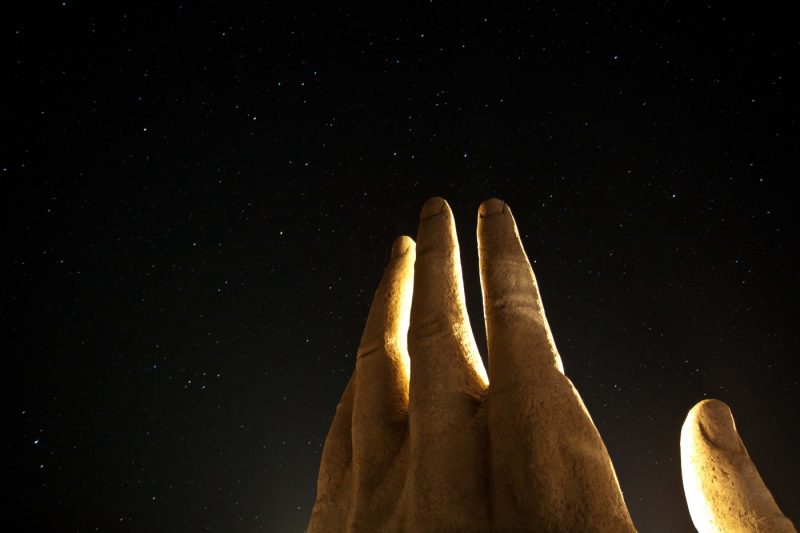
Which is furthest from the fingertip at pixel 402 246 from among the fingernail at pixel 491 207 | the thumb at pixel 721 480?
the thumb at pixel 721 480

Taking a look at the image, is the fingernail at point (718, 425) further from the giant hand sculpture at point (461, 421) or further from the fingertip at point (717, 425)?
the giant hand sculpture at point (461, 421)

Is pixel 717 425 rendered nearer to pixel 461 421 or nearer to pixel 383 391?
pixel 461 421

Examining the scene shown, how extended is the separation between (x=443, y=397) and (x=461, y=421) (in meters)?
0.24

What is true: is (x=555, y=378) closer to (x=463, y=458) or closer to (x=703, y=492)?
(x=463, y=458)

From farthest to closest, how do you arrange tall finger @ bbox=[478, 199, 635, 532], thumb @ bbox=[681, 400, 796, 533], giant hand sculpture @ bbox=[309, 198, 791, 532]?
thumb @ bbox=[681, 400, 796, 533] → giant hand sculpture @ bbox=[309, 198, 791, 532] → tall finger @ bbox=[478, 199, 635, 532]

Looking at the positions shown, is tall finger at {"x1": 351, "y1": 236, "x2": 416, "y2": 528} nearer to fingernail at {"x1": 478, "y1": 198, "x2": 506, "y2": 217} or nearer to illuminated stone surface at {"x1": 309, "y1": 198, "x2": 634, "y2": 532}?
illuminated stone surface at {"x1": 309, "y1": 198, "x2": 634, "y2": 532}

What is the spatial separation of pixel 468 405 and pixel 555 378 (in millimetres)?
736

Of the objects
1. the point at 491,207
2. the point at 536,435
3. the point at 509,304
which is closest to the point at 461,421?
the point at 536,435

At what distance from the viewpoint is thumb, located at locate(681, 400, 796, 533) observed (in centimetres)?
421

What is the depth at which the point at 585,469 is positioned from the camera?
3717mm

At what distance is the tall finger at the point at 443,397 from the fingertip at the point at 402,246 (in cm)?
64

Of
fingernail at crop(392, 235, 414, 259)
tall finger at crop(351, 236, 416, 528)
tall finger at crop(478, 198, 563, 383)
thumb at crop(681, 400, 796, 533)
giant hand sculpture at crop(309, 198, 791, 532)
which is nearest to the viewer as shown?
giant hand sculpture at crop(309, 198, 791, 532)

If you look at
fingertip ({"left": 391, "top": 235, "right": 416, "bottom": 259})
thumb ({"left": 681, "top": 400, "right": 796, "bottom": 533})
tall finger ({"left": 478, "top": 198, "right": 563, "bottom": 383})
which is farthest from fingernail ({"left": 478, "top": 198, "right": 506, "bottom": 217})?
thumb ({"left": 681, "top": 400, "right": 796, "bottom": 533})

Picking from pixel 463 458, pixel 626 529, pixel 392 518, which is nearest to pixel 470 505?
pixel 463 458
